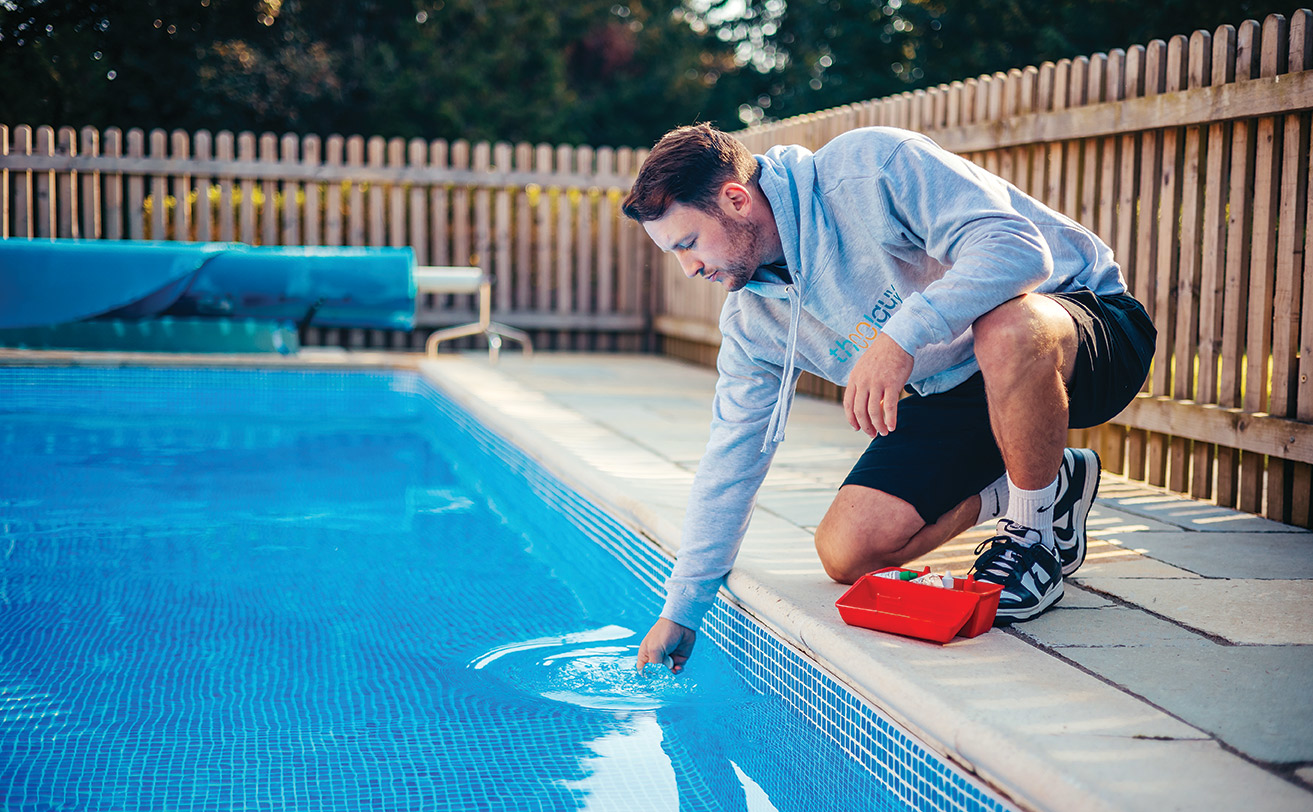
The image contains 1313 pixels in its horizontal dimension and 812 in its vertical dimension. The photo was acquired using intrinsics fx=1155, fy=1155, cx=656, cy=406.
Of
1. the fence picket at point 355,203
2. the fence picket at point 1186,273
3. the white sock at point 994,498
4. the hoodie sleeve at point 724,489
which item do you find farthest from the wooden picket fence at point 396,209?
the hoodie sleeve at point 724,489

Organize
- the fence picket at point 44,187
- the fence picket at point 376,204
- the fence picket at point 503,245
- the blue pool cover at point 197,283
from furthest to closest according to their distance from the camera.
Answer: the fence picket at point 503,245, the fence picket at point 376,204, the fence picket at point 44,187, the blue pool cover at point 197,283

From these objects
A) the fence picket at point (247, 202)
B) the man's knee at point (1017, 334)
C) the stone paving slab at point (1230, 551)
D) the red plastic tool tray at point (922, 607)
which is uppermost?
the fence picket at point (247, 202)

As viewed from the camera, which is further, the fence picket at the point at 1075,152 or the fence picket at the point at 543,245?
the fence picket at the point at 543,245

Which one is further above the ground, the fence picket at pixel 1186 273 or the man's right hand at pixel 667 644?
the fence picket at pixel 1186 273

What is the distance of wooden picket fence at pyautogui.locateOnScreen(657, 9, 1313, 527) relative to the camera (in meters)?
3.15

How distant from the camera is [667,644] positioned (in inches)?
86.8

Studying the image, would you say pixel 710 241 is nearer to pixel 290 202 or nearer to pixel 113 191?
pixel 290 202

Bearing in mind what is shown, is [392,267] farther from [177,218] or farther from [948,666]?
[948,666]

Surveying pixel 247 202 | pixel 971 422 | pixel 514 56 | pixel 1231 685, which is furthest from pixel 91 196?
pixel 514 56

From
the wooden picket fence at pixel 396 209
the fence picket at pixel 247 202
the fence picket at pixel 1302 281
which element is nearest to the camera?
the fence picket at pixel 1302 281

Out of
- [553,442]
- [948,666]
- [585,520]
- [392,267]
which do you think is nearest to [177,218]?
[392,267]

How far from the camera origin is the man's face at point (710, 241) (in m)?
2.07

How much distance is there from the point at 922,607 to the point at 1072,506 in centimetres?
57

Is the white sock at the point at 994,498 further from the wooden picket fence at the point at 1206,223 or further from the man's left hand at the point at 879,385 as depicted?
the wooden picket fence at the point at 1206,223
